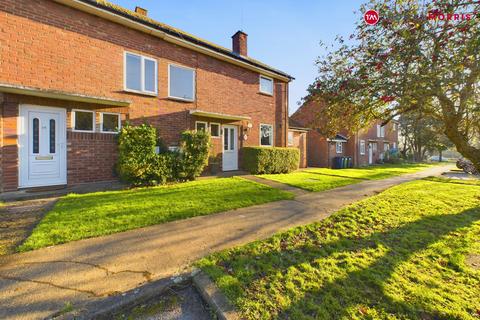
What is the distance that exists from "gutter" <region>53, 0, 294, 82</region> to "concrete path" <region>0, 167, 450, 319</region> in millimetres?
8409

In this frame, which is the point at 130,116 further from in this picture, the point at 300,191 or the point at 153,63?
the point at 300,191

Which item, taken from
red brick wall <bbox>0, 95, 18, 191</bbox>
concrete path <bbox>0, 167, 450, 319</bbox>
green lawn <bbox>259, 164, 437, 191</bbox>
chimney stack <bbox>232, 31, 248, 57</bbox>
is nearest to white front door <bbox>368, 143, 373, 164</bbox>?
green lawn <bbox>259, 164, 437, 191</bbox>

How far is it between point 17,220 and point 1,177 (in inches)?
131

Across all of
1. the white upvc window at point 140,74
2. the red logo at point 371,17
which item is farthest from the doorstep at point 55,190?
the red logo at point 371,17

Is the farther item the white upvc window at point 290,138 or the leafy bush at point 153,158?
the white upvc window at point 290,138

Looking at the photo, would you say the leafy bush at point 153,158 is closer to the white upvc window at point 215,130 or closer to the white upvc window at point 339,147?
the white upvc window at point 215,130

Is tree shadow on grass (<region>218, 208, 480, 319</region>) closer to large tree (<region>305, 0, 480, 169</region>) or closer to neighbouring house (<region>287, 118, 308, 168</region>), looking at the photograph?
large tree (<region>305, 0, 480, 169</region>)

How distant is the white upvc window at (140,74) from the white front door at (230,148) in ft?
14.2

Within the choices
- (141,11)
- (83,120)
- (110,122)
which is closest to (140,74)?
(110,122)

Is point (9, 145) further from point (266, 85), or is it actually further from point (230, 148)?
point (266, 85)

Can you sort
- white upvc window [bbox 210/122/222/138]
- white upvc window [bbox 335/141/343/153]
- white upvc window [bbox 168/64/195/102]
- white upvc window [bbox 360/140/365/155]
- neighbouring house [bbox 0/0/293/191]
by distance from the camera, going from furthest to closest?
white upvc window [bbox 360/140/365/155], white upvc window [bbox 335/141/343/153], white upvc window [bbox 210/122/222/138], white upvc window [bbox 168/64/195/102], neighbouring house [bbox 0/0/293/191]

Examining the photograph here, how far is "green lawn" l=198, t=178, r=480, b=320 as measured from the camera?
2379 millimetres

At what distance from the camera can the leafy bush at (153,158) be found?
7.55 meters

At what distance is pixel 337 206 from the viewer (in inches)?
247
